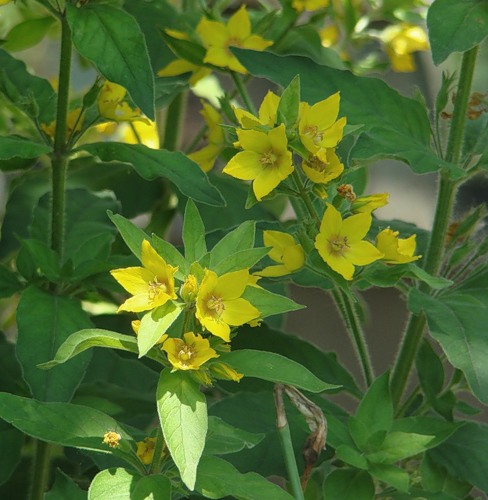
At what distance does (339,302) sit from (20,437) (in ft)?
1.12

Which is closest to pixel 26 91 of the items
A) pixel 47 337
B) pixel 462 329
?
pixel 47 337

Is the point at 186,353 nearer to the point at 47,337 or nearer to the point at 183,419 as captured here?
the point at 183,419

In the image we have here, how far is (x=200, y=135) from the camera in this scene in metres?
1.33

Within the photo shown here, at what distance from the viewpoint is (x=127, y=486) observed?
721mm

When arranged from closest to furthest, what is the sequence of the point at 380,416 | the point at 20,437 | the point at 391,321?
the point at 380,416
the point at 20,437
the point at 391,321

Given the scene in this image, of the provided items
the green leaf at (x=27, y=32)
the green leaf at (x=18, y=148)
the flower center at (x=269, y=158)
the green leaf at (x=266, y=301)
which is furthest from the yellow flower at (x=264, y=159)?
the green leaf at (x=27, y=32)

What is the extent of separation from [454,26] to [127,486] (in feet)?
1.54

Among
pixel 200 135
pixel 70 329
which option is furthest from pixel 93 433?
pixel 200 135

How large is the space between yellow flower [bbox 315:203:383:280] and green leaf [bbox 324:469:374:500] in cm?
18

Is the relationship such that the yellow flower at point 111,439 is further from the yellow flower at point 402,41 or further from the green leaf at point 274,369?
the yellow flower at point 402,41

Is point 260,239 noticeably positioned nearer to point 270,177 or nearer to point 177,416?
point 270,177

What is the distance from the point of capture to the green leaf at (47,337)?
0.90 metres

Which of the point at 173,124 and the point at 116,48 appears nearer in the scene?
the point at 116,48

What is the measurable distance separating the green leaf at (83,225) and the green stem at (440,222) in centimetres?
31
